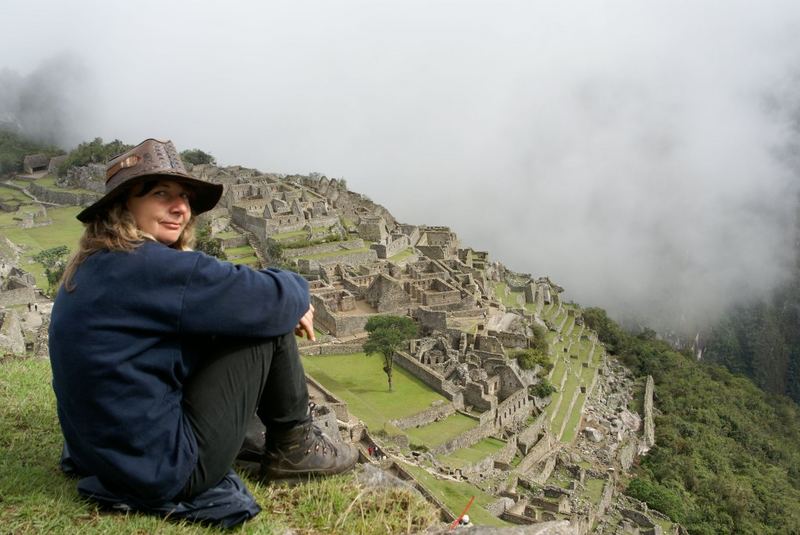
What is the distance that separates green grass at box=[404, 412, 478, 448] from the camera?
60.9 ft

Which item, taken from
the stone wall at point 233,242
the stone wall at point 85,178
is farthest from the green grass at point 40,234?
the stone wall at point 233,242

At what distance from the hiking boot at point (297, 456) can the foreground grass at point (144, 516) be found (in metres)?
0.09

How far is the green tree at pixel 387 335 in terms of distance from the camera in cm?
2159

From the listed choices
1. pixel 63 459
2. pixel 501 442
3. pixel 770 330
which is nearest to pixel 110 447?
pixel 63 459

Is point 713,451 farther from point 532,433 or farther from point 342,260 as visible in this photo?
point 342,260

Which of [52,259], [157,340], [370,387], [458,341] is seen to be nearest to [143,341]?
[157,340]

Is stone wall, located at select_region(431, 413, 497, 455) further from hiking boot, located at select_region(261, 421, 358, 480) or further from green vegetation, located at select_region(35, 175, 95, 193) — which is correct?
green vegetation, located at select_region(35, 175, 95, 193)

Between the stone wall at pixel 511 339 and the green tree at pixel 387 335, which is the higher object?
the green tree at pixel 387 335

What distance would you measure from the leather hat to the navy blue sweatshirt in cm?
37

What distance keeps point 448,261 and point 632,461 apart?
13.0 metres

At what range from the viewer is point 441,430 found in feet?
63.9

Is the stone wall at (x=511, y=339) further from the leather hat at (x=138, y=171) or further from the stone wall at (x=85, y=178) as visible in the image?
the stone wall at (x=85, y=178)

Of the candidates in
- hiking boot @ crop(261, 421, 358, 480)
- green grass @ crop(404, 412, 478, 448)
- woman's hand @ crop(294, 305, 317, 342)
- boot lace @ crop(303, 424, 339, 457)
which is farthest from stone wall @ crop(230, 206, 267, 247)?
woman's hand @ crop(294, 305, 317, 342)

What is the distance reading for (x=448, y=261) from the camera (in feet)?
112
